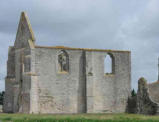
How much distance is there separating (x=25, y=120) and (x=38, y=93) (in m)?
10.3

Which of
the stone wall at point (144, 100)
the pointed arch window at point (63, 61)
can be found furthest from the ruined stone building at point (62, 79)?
the stone wall at point (144, 100)

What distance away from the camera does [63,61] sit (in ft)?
140

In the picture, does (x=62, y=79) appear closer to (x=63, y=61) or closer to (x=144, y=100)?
(x=63, y=61)

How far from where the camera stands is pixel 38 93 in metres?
38.7

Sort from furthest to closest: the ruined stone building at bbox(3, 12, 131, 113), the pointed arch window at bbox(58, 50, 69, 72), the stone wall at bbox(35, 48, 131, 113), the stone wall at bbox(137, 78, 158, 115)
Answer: the pointed arch window at bbox(58, 50, 69, 72), the stone wall at bbox(35, 48, 131, 113), the ruined stone building at bbox(3, 12, 131, 113), the stone wall at bbox(137, 78, 158, 115)

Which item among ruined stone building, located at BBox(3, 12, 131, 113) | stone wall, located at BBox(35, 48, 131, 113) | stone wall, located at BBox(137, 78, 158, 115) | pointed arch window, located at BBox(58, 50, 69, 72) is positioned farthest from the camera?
pointed arch window, located at BBox(58, 50, 69, 72)

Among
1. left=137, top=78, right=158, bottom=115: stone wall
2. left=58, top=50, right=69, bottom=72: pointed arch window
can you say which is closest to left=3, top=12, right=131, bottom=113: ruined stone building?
left=58, top=50, right=69, bottom=72: pointed arch window

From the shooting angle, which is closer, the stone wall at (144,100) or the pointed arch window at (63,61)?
the stone wall at (144,100)

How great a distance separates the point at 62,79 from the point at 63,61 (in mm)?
3283

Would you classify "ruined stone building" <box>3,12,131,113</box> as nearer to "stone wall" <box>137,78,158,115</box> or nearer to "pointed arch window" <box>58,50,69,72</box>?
"pointed arch window" <box>58,50,69,72</box>

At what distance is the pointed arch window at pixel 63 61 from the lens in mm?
40381

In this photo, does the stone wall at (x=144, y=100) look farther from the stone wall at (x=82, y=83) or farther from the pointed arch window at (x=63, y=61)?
the pointed arch window at (x=63, y=61)

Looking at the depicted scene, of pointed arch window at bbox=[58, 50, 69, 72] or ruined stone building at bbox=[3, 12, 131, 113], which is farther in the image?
pointed arch window at bbox=[58, 50, 69, 72]

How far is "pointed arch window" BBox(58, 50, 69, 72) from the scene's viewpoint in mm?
40381
